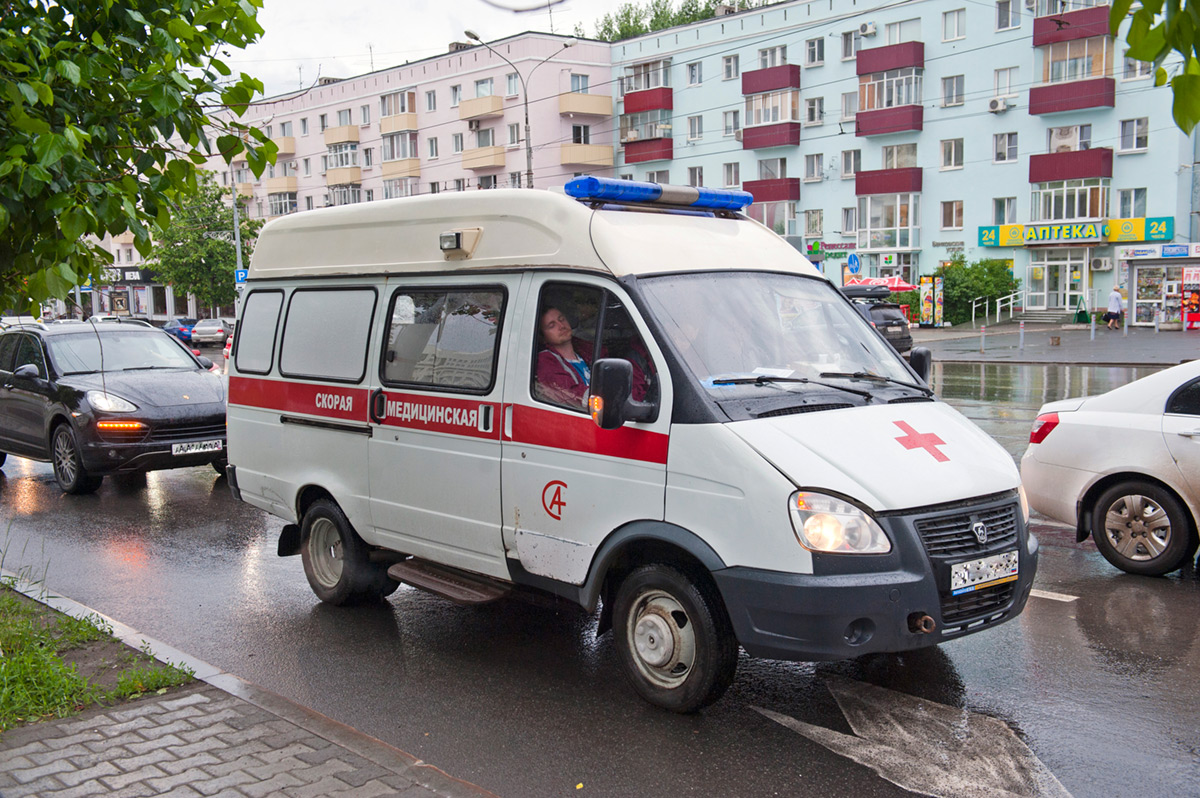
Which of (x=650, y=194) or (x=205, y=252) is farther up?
(x=205, y=252)

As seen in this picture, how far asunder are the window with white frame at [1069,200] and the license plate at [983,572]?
45884 mm

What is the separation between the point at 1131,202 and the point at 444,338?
151 ft

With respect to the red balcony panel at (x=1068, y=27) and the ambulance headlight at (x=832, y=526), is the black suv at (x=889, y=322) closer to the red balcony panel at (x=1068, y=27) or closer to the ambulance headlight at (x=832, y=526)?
the ambulance headlight at (x=832, y=526)

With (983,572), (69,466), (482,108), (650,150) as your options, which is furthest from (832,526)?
(482,108)

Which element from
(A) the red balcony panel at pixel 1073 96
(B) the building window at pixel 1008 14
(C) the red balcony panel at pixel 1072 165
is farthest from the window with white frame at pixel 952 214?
(B) the building window at pixel 1008 14

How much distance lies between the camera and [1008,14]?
47344mm

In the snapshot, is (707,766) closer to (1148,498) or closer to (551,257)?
(551,257)

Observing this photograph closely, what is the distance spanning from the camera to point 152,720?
4836mm

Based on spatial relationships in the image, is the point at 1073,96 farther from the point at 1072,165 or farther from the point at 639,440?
the point at 639,440

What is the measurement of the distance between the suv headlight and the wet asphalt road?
2.96 metres

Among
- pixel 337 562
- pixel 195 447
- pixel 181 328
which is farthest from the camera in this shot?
pixel 181 328

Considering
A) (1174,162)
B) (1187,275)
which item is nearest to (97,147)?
(1187,275)

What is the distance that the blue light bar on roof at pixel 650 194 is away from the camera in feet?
Answer: 17.9

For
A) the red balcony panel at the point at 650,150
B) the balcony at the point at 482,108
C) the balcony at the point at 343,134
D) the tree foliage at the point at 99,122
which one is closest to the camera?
the tree foliage at the point at 99,122
